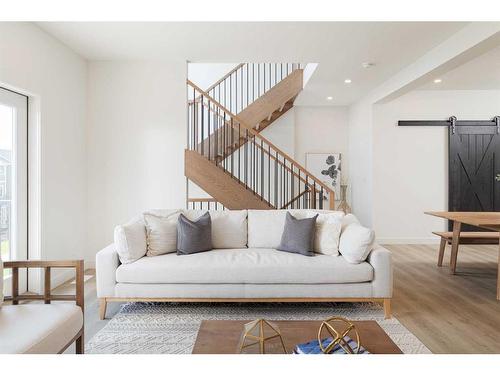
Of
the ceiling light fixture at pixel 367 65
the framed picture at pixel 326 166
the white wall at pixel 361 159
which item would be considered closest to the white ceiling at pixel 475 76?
the ceiling light fixture at pixel 367 65

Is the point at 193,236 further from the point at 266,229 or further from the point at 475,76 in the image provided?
the point at 475,76

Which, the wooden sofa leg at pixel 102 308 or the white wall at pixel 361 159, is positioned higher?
the white wall at pixel 361 159

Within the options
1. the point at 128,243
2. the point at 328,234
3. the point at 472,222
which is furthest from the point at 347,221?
the point at 128,243

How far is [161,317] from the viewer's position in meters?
3.02

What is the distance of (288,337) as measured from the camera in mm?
1882

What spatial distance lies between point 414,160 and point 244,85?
11.3 ft

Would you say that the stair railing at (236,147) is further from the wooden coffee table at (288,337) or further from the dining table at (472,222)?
the wooden coffee table at (288,337)

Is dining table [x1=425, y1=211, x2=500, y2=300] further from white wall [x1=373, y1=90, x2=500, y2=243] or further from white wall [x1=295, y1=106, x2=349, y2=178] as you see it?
white wall [x1=295, y1=106, x2=349, y2=178]

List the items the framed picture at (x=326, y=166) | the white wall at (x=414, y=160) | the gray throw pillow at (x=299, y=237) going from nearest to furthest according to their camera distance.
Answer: the gray throw pillow at (x=299, y=237) < the white wall at (x=414, y=160) < the framed picture at (x=326, y=166)

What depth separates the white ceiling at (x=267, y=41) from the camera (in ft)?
12.0

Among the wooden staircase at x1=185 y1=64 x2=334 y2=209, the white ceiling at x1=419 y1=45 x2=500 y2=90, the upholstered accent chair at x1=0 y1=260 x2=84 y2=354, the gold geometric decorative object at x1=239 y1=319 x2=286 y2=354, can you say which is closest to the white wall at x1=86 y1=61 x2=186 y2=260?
the wooden staircase at x1=185 y1=64 x2=334 y2=209

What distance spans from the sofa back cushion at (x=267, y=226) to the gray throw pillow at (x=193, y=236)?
46 centimetres

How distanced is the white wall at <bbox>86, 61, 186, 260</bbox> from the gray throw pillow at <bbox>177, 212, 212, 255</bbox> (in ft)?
4.68

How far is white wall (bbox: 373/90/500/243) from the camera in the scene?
6.49 m
